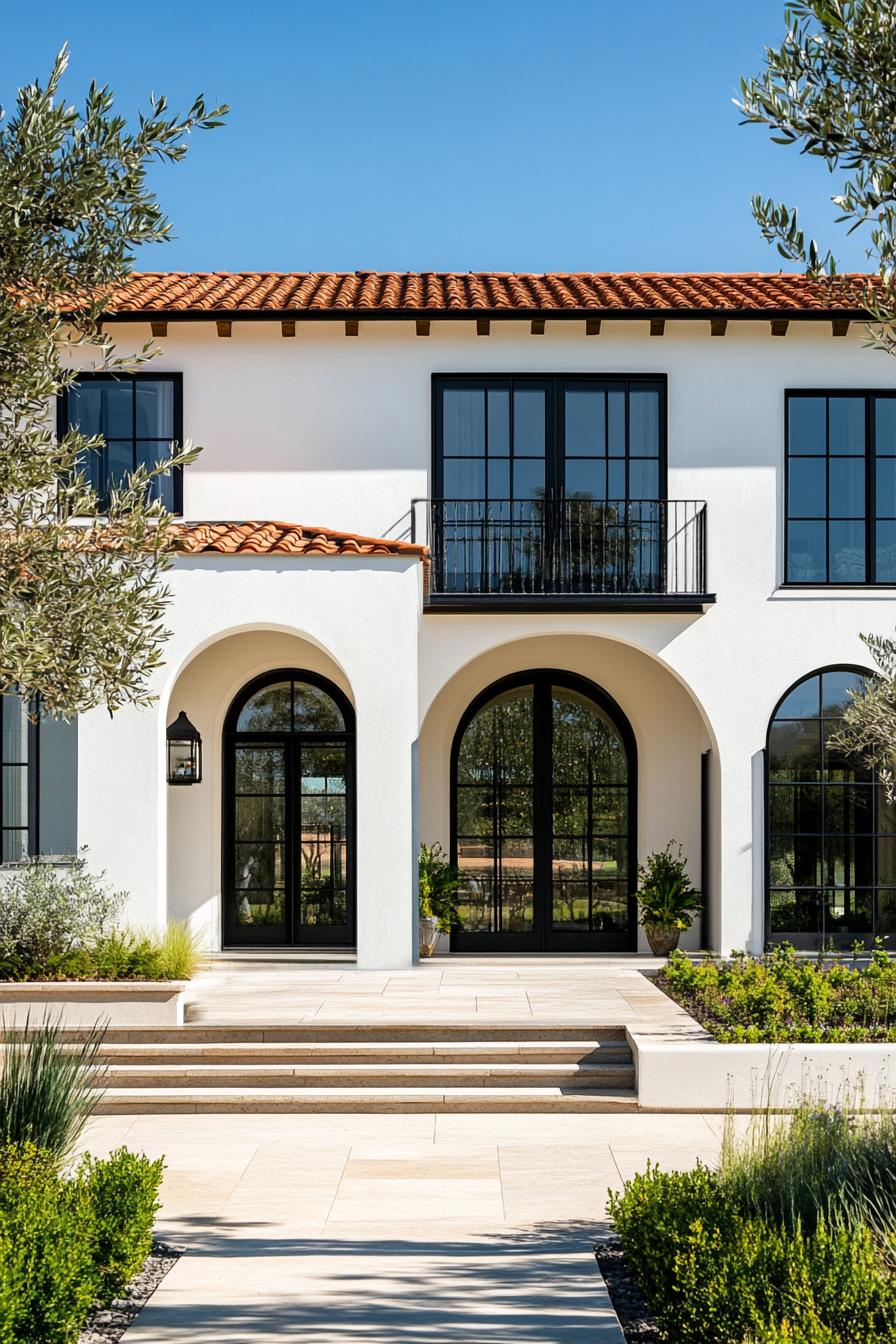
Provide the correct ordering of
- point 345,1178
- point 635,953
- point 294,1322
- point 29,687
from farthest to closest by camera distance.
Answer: point 635,953 → point 345,1178 → point 29,687 → point 294,1322

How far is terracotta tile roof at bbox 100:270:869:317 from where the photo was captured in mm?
15312

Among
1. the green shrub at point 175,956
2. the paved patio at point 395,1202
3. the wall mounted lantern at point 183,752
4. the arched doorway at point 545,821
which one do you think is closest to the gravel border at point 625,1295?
the paved patio at point 395,1202

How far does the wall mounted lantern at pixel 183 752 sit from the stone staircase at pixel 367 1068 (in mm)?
3822

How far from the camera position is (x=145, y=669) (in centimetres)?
705

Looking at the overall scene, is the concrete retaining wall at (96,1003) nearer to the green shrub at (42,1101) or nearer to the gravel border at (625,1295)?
the green shrub at (42,1101)

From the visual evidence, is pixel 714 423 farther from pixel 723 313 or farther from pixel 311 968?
pixel 311 968

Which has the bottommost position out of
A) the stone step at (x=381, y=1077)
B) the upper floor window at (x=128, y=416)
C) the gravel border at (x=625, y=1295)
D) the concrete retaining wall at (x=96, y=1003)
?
the stone step at (x=381, y=1077)

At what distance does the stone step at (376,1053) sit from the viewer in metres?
10.3

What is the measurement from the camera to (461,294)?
16.3 meters

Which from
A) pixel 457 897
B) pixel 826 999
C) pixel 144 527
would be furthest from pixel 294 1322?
pixel 457 897

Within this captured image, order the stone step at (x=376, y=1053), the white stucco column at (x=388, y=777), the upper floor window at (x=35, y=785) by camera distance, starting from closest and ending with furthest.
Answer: the stone step at (x=376, y=1053) → the white stucco column at (x=388, y=777) → the upper floor window at (x=35, y=785)

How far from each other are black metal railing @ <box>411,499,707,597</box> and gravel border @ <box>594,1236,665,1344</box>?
31.1 ft

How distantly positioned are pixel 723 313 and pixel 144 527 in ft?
33.4

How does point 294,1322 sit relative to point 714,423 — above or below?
below
